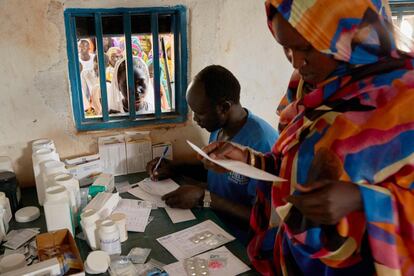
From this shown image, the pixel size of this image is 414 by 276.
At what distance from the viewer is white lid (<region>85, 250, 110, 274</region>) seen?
1060 millimetres

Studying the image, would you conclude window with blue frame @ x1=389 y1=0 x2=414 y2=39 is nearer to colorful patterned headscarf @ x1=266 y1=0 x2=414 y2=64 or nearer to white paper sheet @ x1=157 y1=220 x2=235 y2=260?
colorful patterned headscarf @ x1=266 y1=0 x2=414 y2=64

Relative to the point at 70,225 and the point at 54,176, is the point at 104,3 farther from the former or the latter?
the point at 70,225

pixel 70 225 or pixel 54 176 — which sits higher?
pixel 54 176

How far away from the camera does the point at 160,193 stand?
5.08ft

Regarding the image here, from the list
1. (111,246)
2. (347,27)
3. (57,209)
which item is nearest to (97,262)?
(111,246)

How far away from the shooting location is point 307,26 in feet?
2.61

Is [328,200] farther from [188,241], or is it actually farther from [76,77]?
[76,77]

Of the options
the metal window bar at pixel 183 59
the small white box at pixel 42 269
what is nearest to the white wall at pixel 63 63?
the metal window bar at pixel 183 59

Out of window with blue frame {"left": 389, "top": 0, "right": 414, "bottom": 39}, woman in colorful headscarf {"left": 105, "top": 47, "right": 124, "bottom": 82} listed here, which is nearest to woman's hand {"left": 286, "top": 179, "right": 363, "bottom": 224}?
woman in colorful headscarf {"left": 105, "top": 47, "right": 124, "bottom": 82}

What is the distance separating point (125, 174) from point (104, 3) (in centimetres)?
76

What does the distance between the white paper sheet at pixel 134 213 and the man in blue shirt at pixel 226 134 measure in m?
0.11

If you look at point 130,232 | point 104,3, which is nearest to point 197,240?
point 130,232

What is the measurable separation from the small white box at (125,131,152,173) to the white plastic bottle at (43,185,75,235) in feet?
1.88

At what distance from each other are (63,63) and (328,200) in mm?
→ 1285
